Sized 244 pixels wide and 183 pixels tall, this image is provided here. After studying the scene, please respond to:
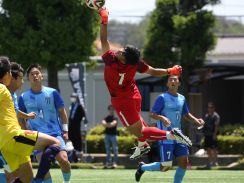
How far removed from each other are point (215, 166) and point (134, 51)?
15.5 m

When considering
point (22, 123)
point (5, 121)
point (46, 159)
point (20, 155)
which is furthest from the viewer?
point (22, 123)

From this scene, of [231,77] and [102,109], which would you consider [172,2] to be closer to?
[231,77]

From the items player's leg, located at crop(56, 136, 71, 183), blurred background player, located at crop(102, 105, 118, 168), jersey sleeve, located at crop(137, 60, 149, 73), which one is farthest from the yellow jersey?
blurred background player, located at crop(102, 105, 118, 168)

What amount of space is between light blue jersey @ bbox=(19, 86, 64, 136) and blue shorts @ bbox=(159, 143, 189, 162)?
227cm

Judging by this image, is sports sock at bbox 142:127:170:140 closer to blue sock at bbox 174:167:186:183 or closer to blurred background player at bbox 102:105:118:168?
blue sock at bbox 174:167:186:183

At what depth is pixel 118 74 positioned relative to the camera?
14.5 m

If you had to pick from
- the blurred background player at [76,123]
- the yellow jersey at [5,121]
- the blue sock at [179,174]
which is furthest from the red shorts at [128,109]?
the blurred background player at [76,123]

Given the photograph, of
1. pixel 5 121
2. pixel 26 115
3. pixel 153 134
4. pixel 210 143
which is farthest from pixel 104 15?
pixel 210 143

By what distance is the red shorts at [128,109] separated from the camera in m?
14.7

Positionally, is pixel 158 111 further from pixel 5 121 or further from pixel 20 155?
pixel 5 121

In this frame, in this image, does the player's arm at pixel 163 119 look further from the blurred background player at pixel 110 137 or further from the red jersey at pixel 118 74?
the blurred background player at pixel 110 137

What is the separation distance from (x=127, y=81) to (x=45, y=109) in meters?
1.77

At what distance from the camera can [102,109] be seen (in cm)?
4488

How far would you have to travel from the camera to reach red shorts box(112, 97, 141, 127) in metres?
14.7
